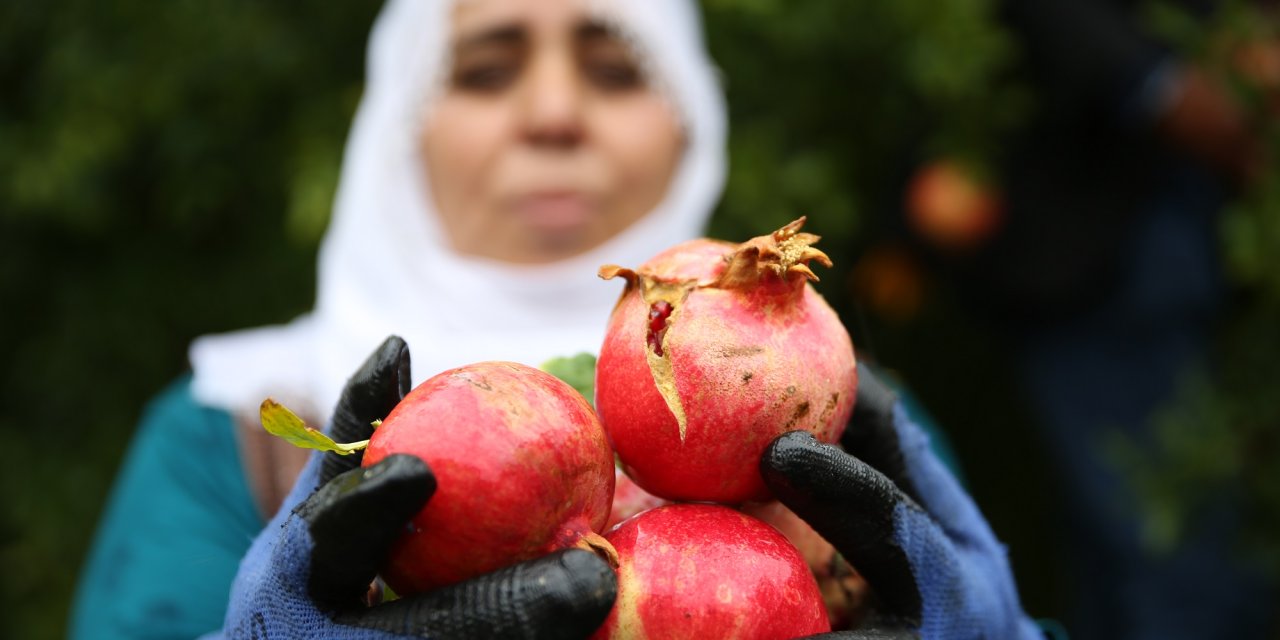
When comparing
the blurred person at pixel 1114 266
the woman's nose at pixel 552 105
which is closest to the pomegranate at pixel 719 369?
the woman's nose at pixel 552 105

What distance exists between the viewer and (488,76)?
1950mm

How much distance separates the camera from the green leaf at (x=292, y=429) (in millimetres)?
887

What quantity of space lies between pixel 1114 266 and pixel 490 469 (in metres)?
2.27

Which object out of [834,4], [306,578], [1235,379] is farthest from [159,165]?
[1235,379]

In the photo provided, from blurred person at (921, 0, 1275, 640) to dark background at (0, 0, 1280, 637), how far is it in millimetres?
159

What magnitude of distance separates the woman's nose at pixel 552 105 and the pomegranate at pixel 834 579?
2.95 ft

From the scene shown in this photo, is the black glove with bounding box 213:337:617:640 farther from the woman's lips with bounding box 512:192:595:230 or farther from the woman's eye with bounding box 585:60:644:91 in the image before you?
the woman's eye with bounding box 585:60:644:91

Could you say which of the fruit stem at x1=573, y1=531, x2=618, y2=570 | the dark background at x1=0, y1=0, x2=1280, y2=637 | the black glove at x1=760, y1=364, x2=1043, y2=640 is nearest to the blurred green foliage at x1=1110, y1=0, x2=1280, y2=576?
the dark background at x1=0, y1=0, x2=1280, y2=637

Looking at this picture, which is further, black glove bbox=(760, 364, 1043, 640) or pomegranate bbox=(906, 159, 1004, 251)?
pomegranate bbox=(906, 159, 1004, 251)

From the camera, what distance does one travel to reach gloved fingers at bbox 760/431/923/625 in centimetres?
91

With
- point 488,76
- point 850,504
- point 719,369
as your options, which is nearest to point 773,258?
point 719,369

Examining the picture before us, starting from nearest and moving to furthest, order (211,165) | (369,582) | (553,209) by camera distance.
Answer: (369,582) → (553,209) → (211,165)

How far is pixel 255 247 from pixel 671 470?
253 centimetres

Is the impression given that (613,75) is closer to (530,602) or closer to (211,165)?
(530,602)
